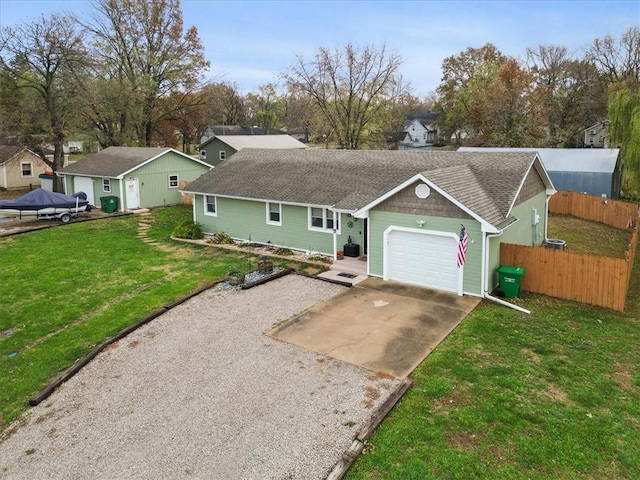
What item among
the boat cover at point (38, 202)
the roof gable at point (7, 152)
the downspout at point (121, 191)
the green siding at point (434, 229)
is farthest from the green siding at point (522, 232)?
the roof gable at point (7, 152)

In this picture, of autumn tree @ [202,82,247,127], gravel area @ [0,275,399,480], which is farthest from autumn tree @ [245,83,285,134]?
gravel area @ [0,275,399,480]

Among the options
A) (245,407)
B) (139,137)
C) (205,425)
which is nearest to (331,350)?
(245,407)

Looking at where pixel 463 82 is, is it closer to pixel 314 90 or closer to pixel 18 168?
pixel 314 90

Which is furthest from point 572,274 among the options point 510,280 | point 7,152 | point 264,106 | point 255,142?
point 264,106

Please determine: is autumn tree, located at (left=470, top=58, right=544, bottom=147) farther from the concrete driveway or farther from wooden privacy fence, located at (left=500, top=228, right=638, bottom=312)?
the concrete driveway

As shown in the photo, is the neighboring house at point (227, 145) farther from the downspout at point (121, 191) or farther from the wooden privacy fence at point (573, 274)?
the wooden privacy fence at point (573, 274)
